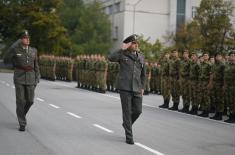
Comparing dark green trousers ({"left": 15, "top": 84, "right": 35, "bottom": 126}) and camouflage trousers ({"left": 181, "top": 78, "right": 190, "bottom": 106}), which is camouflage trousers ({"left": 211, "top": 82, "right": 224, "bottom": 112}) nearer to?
camouflage trousers ({"left": 181, "top": 78, "right": 190, "bottom": 106})

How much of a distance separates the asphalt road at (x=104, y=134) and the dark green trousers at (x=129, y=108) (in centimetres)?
31

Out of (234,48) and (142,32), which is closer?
(234,48)

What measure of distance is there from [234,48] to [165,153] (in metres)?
36.3

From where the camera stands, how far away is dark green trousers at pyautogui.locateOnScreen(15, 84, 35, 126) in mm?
11453

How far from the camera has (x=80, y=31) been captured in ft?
216

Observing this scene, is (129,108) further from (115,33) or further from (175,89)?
(115,33)

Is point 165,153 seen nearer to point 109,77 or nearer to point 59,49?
point 109,77

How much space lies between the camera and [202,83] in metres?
16.7

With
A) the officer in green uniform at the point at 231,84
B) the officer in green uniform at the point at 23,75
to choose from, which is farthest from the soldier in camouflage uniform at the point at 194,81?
the officer in green uniform at the point at 23,75

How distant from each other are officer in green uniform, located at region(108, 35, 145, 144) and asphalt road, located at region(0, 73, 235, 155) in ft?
1.97

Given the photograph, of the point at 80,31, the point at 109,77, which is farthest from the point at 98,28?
the point at 109,77

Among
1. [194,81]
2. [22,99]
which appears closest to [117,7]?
[194,81]

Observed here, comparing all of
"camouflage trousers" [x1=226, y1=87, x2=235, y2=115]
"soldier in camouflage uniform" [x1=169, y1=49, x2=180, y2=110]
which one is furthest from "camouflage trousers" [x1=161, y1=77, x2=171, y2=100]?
"camouflage trousers" [x1=226, y1=87, x2=235, y2=115]

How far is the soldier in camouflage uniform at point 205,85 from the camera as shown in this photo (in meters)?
16.5
